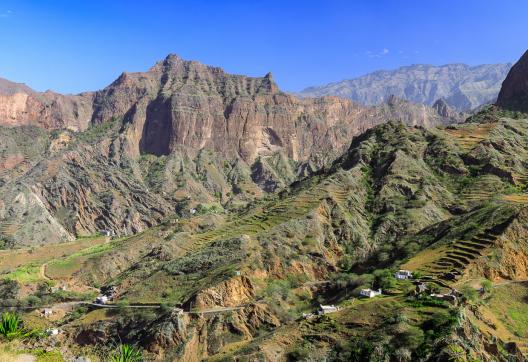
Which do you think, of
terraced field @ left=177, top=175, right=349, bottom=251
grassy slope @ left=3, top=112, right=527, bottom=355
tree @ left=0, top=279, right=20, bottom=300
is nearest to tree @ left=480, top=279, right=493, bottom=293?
grassy slope @ left=3, top=112, right=527, bottom=355

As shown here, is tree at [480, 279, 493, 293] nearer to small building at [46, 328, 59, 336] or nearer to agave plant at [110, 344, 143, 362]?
agave plant at [110, 344, 143, 362]

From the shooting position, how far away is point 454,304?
52344mm

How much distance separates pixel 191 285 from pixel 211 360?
25.4 metres

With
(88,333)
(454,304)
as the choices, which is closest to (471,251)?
(454,304)

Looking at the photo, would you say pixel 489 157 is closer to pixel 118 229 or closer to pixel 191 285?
pixel 191 285

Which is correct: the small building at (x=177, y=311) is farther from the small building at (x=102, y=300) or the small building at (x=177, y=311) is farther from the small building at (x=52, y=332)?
the small building at (x=102, y=300)

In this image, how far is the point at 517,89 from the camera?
183 metres

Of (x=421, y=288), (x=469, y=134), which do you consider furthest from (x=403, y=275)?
(x=469, y=134)

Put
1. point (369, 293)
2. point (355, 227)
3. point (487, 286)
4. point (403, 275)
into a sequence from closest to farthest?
point (487, 286) < point (369, 293) < point (403, 275) < point (355, 227)

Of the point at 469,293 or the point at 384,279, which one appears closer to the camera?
the point at 469,293

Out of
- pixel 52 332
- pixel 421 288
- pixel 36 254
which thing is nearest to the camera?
pixel 421 288

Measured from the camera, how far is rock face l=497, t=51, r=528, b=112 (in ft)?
572

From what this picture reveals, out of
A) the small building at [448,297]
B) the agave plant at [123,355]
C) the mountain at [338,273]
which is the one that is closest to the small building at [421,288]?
the mountain at [338,273]

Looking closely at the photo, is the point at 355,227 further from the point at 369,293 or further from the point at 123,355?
the point at 123,355
